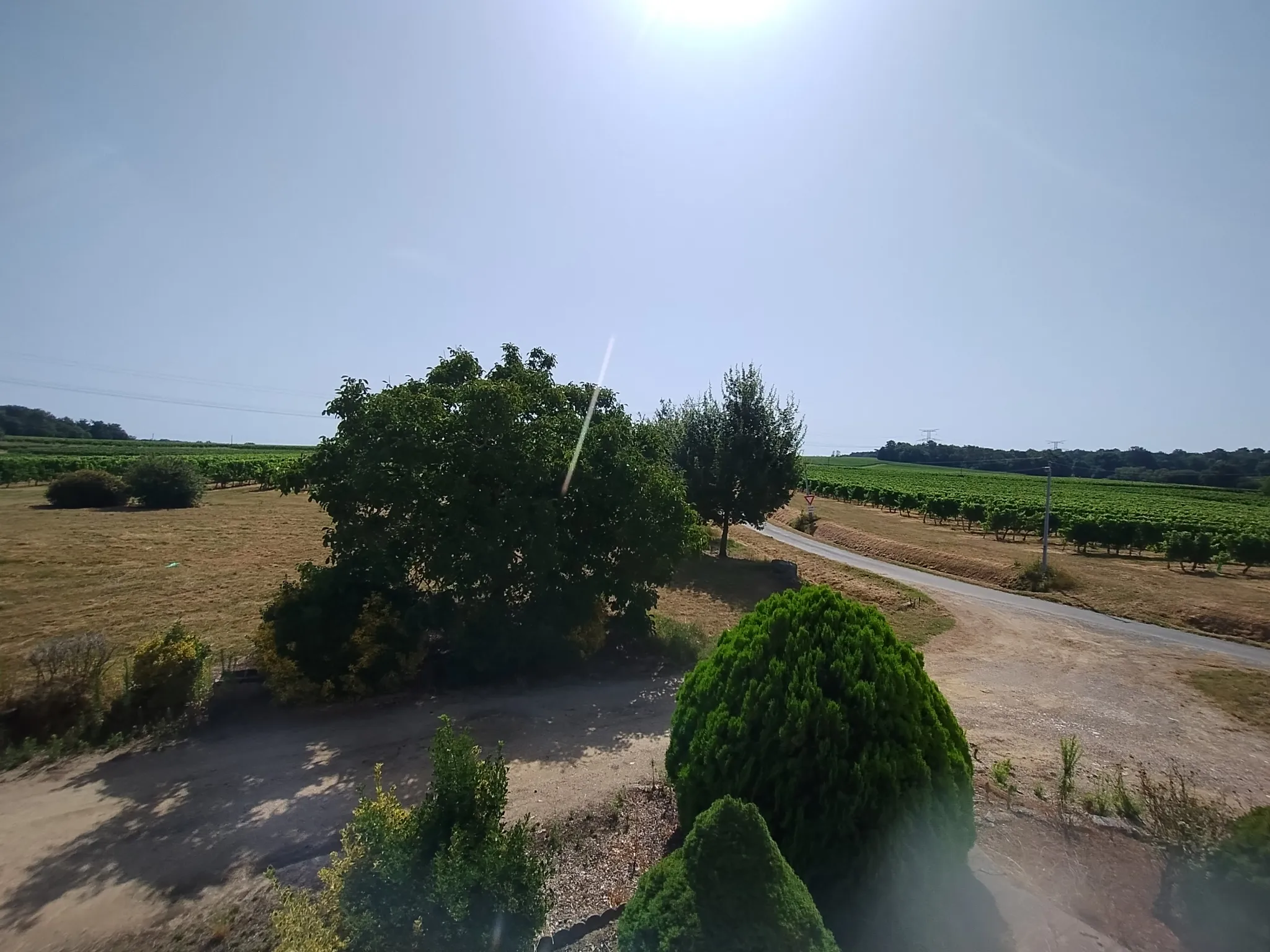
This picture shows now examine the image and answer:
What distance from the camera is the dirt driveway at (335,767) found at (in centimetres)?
518

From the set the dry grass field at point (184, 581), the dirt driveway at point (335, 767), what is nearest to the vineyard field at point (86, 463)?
the dry grass field at point (184, 581)

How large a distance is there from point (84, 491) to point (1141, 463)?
13244cm

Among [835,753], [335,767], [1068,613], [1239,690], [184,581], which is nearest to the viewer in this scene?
[835,753]

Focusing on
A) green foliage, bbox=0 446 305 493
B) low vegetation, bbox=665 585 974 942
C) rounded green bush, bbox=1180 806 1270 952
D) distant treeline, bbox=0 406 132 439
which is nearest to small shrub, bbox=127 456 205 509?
green foliage, bbox=0 446 305 493

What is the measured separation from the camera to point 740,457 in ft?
75.3

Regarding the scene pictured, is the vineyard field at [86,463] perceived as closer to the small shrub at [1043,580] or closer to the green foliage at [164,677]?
the green foliage at [164,677]

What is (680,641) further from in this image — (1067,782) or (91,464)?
(91,464)

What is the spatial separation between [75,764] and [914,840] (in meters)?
8.42

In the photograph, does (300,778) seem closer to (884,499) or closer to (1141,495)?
(884,499)

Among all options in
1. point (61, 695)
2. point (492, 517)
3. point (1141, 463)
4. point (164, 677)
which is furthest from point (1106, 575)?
point (1141, 463)

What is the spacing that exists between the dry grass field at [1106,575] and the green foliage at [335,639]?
1997 cm

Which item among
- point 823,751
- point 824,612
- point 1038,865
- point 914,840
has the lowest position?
point 1038,865

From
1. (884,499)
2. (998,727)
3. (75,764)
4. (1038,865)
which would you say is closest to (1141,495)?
(884,499)

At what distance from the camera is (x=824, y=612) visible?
16.1 feet
